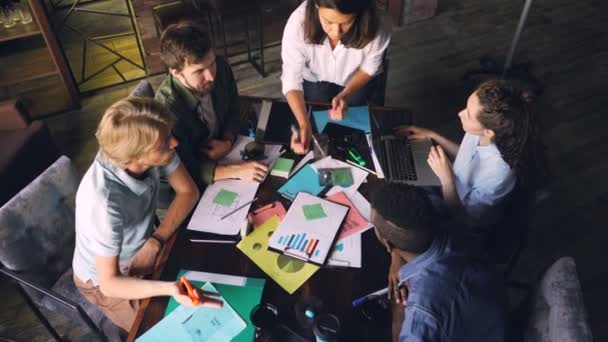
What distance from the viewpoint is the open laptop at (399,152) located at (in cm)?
192

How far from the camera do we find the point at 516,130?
66.9 inches

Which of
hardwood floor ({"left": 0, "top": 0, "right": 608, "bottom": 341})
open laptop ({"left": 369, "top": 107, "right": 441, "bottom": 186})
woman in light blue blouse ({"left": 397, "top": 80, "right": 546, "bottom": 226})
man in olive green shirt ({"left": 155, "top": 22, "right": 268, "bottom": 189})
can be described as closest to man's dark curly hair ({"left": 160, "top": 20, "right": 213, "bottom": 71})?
man in olive green shirt ({"left": 155, "top": 22, "right": 268, "bottom": 189})

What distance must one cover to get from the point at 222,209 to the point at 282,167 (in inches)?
12.8

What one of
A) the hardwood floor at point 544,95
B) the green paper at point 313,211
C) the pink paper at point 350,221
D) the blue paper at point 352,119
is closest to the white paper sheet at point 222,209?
the green paper at point 313,211

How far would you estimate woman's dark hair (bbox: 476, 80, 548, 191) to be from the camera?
170 centimetres

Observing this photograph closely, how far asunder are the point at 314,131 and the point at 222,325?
3.34 feet

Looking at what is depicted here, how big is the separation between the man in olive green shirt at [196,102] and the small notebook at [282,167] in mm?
50

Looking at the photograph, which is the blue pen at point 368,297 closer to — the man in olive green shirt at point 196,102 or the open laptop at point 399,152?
the open laptop at point 399,152

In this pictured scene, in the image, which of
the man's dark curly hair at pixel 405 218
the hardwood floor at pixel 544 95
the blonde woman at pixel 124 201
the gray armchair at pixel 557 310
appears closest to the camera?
the gray armchair at pixel 557 310

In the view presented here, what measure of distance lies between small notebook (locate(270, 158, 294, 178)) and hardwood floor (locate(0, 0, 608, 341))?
1.50 metres

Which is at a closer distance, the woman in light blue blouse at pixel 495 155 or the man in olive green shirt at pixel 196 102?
the woman in light blue blouse at pixel 495 155

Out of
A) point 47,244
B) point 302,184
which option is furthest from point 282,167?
point 47,244

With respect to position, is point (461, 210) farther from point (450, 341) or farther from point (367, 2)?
point (367, 2)

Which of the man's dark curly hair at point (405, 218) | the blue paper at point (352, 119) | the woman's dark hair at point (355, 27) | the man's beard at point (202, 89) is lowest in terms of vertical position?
the blue paper at point (352, 119)
